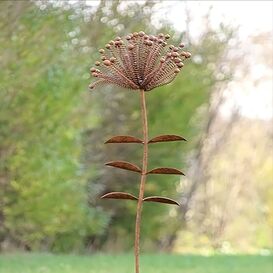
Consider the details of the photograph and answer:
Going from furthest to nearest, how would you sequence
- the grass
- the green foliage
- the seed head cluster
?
1. the green foliage
2. the grass
3. the seed head cluster

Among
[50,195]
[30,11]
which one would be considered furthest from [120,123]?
[30,11]

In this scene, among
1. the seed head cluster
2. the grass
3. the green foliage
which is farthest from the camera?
the green foliage

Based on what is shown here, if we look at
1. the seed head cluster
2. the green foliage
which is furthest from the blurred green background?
the seed head cluster

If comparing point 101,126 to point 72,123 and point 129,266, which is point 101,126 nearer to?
point 72,123

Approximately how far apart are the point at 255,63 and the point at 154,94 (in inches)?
316

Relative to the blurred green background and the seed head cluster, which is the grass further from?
the seed head cluster

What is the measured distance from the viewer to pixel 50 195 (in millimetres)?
14422

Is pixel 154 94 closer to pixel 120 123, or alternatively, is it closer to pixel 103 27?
pixel 120 123

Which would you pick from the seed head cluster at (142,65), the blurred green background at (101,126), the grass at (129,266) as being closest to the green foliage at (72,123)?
the blurred green background at (101,126)

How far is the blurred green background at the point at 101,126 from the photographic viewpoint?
42.2ft

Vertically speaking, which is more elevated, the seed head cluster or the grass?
the seed head cluster

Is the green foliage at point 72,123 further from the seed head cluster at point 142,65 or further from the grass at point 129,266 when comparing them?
the seed head cluster at point 142,65

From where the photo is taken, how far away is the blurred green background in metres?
12.9

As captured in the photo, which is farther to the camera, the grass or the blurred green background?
the blurred green background
